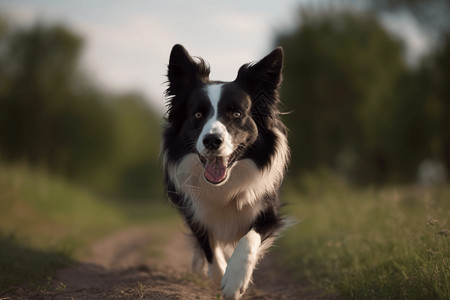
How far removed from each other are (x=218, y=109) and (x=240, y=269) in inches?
59.4

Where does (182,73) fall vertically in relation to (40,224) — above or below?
above

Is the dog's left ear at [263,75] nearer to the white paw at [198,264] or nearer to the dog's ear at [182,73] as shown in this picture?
the dog's ear at [182,73]

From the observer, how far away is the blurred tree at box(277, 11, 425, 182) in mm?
21938

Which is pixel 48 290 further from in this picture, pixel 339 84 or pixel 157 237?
pixel 339 84

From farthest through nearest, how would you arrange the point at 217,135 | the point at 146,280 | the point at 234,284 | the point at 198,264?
the point at 198,264 < the point at 146,280 < the point at 217,135 < the point at 234,284

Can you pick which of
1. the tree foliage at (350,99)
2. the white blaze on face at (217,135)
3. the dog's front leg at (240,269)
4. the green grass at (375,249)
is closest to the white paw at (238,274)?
the dog's front leg at (240,269)

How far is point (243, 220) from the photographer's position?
15.4ft

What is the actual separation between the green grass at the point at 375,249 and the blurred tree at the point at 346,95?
12900 millimetres

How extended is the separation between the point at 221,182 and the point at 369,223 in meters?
3.66

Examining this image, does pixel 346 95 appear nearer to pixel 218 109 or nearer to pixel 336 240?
pixel 336 240

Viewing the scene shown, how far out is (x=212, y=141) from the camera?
3941mm

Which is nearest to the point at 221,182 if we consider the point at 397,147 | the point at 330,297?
the point at 330,297

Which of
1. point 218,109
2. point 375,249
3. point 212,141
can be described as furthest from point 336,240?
point 212,141

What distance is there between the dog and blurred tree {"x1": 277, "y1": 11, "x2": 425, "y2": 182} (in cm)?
1691
